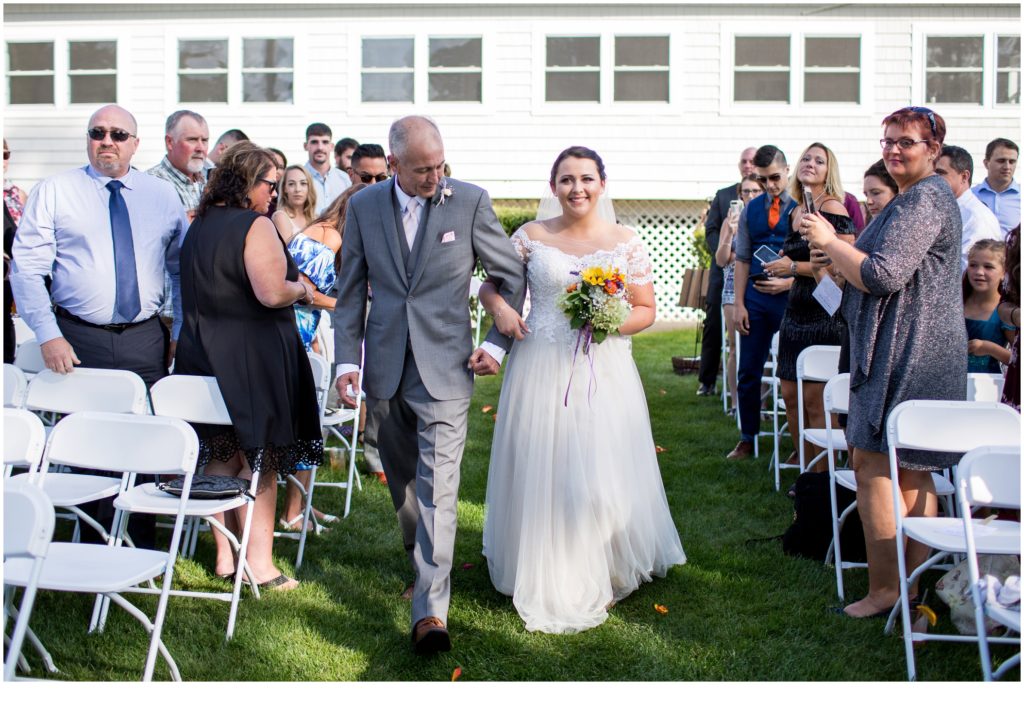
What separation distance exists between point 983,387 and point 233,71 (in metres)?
15.1

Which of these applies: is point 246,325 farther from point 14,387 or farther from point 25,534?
point 25,534

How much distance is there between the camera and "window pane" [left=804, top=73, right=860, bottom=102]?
17703 millimetres

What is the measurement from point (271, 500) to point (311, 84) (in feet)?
44.4

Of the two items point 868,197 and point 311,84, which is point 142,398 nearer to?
point 868,197

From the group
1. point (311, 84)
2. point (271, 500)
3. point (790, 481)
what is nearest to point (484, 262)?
point (271, 500)

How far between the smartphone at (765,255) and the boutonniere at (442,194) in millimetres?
3614

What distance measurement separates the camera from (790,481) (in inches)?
301

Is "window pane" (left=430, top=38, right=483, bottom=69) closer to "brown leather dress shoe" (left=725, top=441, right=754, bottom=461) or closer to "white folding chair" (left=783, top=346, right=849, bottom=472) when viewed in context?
"brown leather dress shoe" (left=725, top=441, right=754, bottom=461)

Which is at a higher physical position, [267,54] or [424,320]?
[267,54]

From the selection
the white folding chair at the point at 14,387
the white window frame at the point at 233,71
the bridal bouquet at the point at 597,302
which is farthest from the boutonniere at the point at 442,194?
the white window frame at the point at 233,71

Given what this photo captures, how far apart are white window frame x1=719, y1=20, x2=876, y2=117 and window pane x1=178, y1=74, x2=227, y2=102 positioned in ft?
28.0

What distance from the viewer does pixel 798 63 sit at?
57.7 feet

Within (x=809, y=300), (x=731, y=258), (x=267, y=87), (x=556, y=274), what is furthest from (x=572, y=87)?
(x=556, y=274)

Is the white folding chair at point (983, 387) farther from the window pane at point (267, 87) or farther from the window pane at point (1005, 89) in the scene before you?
the window pane at point (267, 87)
